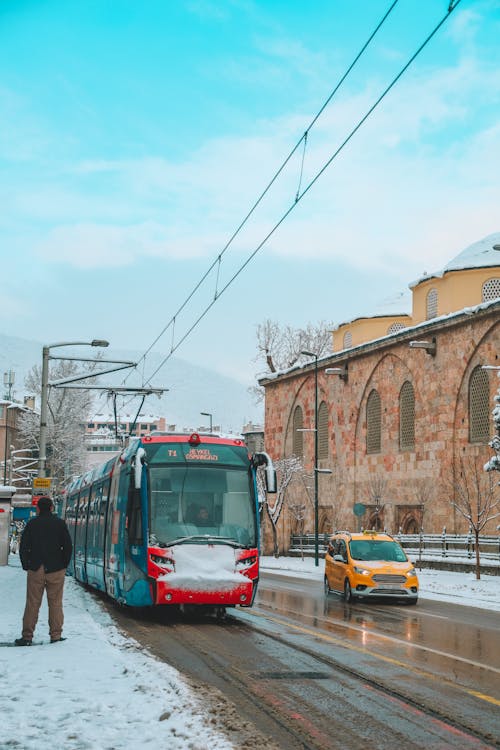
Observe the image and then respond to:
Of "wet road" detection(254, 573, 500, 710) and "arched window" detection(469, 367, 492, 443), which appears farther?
"arched window" detection(469, 367, 492, 443)

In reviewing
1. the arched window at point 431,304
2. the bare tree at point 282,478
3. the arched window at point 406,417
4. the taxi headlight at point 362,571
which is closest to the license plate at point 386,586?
the taxi headlight at point 362,571

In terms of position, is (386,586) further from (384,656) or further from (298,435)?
(298,435)

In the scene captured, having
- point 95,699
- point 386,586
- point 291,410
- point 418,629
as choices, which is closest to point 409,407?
point 291,410

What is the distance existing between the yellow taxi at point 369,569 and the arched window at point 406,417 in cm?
2677

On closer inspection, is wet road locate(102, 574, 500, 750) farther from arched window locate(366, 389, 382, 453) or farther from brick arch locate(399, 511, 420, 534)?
arched window locate(366, 389, 382, 453)

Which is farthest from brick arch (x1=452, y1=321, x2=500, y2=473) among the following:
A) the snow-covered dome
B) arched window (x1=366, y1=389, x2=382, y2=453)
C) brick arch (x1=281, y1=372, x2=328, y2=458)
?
brick arch (x1=281, y1=372, x2=328, y2=458)

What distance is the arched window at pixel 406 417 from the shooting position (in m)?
50.6

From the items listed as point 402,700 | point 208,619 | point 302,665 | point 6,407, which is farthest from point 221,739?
point 6,407

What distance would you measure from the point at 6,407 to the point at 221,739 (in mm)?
101877

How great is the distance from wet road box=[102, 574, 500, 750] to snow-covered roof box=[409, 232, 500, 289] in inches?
1290

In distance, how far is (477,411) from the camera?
1763 inches

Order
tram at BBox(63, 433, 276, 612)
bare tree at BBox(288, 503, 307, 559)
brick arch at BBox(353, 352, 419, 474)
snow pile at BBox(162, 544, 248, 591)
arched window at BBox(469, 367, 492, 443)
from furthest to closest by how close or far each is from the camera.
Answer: bare tree at BBox(288, 503, 307, 559) → brick arch at BBox(353, 352, 419, 474) → arched window at BBox(469, 367, 492, 443) → tram at BBox(63, 433, 276, 612) → snow pile at BBox(162, 544, 248, 591)

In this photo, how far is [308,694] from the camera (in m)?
8.93

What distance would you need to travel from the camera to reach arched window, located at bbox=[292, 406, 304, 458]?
2579 inches
